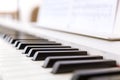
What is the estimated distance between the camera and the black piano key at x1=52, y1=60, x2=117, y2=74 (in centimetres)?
54

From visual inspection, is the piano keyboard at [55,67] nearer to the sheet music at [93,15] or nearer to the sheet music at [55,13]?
the sheet music at [93,15]

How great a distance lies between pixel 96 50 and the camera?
688 millimetres

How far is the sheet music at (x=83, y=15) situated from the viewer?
882mm

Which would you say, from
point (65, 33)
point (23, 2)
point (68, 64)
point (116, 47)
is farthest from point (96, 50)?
point (23, 2)

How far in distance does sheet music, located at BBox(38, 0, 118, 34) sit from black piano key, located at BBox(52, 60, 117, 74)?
0.28m

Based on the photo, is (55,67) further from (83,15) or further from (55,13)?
(55,13)

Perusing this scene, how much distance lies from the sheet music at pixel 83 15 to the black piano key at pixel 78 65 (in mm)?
283

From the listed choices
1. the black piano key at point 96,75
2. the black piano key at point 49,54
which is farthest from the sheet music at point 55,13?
the black piano key at point 96,75

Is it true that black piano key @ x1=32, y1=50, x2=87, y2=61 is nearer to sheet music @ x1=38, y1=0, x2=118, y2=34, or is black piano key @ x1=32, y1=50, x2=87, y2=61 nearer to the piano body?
the piano body

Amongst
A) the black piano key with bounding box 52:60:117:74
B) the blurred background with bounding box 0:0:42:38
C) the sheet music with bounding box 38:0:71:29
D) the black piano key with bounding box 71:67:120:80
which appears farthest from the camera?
the blurred background with bounding box 0:0:42:38

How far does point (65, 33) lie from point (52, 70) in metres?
0.49

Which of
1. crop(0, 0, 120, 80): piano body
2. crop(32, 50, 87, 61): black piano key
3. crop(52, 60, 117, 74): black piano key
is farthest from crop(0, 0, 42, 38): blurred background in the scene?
crop(52, 60, 117, 74): black piano key

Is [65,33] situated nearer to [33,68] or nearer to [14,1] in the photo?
[33,68]

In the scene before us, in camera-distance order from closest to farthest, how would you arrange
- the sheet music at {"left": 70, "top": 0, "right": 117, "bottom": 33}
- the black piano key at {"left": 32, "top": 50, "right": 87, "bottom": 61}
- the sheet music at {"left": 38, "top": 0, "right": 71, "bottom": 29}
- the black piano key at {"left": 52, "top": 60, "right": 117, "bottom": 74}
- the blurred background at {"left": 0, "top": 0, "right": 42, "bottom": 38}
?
the black piano key at {"left": 52, "top": 60, "right": 117, "bottom": 74}, the black piano key at {"left": 32, "top": 50, "right": 87, "bottom": 61}, the sheet music at {"left": 70, "top": 0, "right": 117, "bottom": 33}, the sheet music at {"left": 38, "top": 0, "right": 71, "bottom": 29}, the blurred background at {"left": 0, "top": 0, "right": 42, "bottom": 38}
